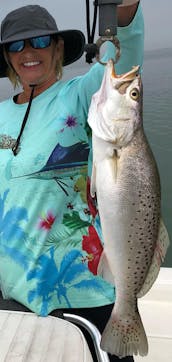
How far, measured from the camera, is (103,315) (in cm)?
210

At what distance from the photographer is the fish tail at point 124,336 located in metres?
1.76

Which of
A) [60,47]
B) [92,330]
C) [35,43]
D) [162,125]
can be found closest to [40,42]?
[35,43]

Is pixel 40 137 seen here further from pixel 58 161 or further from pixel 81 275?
pixel 81 275

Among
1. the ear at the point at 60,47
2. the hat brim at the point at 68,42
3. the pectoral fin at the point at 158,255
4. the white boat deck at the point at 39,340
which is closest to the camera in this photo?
the pectoral fin at the point at 158,255

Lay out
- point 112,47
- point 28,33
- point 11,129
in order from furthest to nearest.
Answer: point 11,129, point 28,33, point 112,47

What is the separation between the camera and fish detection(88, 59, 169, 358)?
5.16 ft

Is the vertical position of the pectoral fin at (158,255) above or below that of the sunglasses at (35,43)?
below

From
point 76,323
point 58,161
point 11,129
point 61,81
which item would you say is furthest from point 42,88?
point 76,323

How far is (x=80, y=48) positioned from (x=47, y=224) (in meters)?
0.85

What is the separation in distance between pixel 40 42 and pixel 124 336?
1.24 m

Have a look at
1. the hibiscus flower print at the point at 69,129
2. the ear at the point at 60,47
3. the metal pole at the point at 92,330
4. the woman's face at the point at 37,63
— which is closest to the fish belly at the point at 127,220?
the metal pole at the point at 92,330

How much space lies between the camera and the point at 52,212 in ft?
6.55

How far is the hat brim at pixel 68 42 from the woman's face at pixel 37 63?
5 cm

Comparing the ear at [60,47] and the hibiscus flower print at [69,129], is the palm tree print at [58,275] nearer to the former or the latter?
the hibiscus flower print at [69,129]
